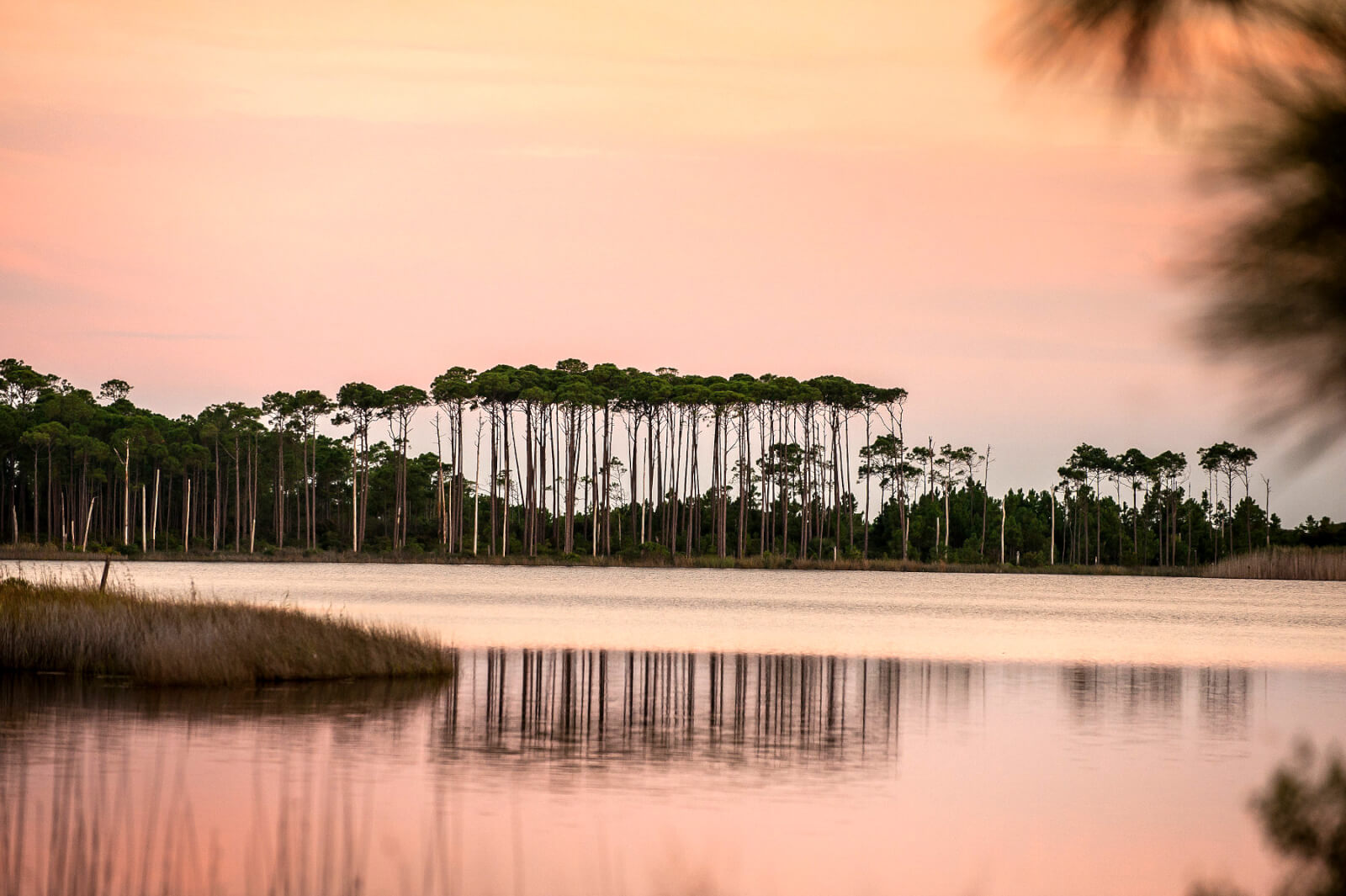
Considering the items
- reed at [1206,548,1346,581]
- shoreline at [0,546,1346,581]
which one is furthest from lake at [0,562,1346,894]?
shoreline at [0,546,1346,581]

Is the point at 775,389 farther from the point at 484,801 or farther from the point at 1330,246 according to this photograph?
the point at 1330,246

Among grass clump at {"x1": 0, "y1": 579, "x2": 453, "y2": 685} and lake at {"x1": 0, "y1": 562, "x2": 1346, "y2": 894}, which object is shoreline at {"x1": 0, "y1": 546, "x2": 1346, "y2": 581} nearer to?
lake at {"x1": 0, "y1": 562, "x2": 1346, "y2": 894}

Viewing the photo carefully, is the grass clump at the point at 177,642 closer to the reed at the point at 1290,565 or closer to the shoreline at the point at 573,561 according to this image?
the shoreline at the point at 573,561

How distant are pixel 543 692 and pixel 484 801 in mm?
8526

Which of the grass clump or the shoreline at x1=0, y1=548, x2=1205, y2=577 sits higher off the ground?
the grass clump

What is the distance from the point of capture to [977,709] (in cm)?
2239

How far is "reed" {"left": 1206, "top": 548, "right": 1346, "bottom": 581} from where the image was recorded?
8350 cm

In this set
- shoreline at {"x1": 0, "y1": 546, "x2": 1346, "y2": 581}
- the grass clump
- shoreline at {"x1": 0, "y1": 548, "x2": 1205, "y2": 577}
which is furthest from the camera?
shoreline at {"x1": 0, "y1": 548, "x2": 1205, "y2": 577}

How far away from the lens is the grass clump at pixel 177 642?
2097 centimetres

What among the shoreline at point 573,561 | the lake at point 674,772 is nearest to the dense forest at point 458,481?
the shoreline at point 573,561

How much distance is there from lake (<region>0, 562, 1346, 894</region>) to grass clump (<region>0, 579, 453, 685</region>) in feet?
1.94

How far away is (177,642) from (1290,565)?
77.8 metres

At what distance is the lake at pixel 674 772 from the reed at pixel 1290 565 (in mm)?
56406

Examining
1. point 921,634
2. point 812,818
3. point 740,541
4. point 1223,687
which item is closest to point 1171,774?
point 812,818
